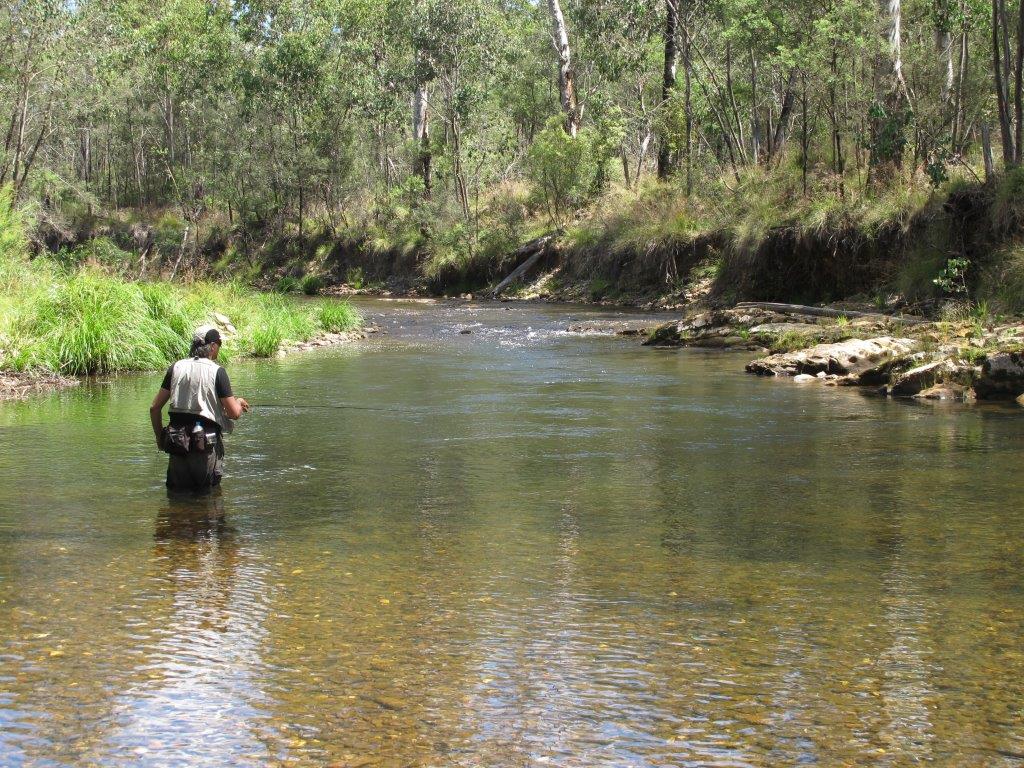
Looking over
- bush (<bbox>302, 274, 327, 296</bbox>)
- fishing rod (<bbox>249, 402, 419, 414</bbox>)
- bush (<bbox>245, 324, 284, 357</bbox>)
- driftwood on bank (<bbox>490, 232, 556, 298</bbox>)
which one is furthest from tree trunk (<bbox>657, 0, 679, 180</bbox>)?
fishing rod (<bbox>249, 402, 419, 414</bbox>)

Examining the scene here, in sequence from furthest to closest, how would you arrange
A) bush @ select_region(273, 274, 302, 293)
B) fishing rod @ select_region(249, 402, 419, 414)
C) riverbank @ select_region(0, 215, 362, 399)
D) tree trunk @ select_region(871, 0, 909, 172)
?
bush @ select_region(273, 274, 302, 293)
tree trunk @ select_region(871, 0, 909, 172)
riverbank @ select_region(0, 215, 362, 399)
fishing rod @ select_region(249, 402, 419, 414)

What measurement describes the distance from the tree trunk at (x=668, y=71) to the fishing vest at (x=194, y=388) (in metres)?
26.4

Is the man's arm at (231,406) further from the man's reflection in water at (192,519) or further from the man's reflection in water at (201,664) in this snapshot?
the man's reflection in water at (201,664)

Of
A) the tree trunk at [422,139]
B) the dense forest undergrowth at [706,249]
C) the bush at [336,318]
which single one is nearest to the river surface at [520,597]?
the dense forest undergrowth at [706,249]

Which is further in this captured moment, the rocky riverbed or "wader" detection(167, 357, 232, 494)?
the rocky riverbed

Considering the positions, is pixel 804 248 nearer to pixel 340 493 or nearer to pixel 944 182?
pixel 944 182

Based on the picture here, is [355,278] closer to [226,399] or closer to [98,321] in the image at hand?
[98,321]

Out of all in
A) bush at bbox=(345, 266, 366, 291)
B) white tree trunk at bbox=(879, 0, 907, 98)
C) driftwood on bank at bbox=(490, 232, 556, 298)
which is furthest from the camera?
bush at bbox=(345, 266, 366, 291)

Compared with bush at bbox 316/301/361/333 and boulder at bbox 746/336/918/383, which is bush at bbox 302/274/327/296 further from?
boulder at bbox 746/336/918/383

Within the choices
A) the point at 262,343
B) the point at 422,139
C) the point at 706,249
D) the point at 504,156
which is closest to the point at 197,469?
the point at 262,343

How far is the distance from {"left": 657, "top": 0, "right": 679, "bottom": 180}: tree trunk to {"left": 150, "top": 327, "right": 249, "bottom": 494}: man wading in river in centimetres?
2636

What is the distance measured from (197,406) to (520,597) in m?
3.34

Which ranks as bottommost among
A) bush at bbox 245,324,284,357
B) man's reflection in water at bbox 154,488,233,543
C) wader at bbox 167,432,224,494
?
man's reflection in water at bbox 154,488,233,543

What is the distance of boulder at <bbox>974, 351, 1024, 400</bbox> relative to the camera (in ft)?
46.0
